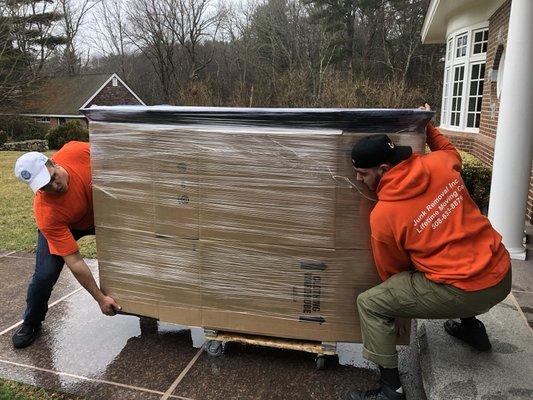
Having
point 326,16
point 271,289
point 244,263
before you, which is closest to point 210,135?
point 244,263

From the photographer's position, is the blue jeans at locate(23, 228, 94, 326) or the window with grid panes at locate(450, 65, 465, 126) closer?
the blue jeans at locate(23, 228, 94, 326)

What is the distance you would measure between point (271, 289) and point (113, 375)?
1.14 meters

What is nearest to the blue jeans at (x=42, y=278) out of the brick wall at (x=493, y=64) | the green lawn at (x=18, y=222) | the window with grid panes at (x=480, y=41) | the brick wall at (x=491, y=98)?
the green lawn at (x=18, y=222)

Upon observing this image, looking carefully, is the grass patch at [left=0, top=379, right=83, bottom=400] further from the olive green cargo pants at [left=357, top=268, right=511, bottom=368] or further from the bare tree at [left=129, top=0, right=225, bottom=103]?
the bare tree at [left=129, top=0, right=225, bottom=103]

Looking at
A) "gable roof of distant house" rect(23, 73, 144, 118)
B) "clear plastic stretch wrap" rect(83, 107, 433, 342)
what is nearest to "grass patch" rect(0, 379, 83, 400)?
"clear plastic stretch wrap" rect(83, 107, 433, 342)

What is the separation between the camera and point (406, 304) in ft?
7.72

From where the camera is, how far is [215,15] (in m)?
37.8

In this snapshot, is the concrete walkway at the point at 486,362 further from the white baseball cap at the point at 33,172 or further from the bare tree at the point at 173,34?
the bare tree at the point at 173,34

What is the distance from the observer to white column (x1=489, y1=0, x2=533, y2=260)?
424 centimetres

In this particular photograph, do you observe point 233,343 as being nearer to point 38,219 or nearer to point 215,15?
point 38,219

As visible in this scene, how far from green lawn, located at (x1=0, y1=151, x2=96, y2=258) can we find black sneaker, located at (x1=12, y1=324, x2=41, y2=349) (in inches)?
71.0

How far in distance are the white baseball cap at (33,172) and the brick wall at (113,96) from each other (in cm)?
3638

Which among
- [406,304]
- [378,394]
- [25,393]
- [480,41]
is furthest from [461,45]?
[25,393]

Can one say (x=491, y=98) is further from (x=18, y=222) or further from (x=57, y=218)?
(x=18, y=222)
